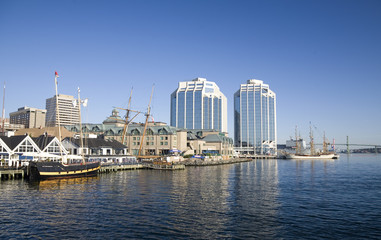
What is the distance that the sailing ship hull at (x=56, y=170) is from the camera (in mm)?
70062

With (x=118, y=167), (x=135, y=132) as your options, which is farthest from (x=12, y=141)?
(x=135, y=132)

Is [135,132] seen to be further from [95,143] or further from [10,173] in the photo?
[10,173]

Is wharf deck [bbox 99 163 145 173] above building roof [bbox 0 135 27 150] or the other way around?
the other way around

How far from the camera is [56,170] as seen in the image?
7200cm

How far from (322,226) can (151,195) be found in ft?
93.8

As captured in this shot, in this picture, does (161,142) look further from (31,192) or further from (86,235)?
(86,235)

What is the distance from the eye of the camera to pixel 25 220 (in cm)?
3588

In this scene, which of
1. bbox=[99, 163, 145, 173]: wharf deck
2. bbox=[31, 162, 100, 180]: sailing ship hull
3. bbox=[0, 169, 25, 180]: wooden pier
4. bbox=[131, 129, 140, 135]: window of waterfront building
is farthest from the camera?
bbox=[131, 129, 140, 135]: window of waterfront building

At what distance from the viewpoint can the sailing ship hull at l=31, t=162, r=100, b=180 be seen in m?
70.1

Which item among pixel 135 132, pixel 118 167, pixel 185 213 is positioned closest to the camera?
pixel 185 213

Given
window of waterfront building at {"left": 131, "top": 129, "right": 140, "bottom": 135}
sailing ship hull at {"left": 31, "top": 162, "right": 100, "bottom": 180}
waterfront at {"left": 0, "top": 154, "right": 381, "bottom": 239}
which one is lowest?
waterfront at {"left": 0, "top": 154, "right": 381, "bottom": 239}

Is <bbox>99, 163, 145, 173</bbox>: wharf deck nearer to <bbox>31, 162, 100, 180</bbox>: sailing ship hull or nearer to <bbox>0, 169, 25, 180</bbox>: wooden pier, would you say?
<bbox>31, 162, 100, 180</bbox>: sailing ship hull

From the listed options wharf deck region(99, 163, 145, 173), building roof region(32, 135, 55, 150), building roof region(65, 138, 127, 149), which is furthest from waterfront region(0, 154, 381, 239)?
building roof region(65, 138, 127, 149)

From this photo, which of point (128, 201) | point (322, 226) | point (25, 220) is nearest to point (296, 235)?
point (322, 226)
